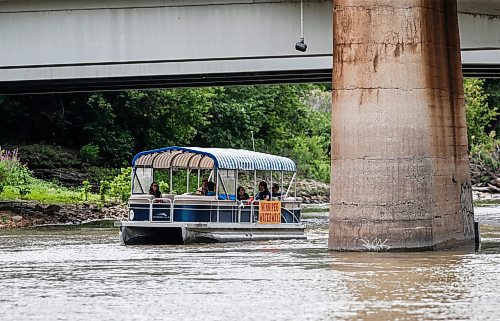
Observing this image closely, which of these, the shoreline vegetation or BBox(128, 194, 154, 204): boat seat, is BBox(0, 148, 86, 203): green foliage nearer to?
the shoreline vegetation

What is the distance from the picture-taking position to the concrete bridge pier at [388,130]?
2673cm

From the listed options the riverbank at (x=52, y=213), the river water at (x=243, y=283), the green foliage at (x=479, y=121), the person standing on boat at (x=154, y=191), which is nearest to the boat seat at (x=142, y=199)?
the person standing on boat at (x=154, y=191)

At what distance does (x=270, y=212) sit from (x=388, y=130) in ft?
24.8

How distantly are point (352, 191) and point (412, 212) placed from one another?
4.34 ft

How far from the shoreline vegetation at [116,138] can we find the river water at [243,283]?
15.4 meters

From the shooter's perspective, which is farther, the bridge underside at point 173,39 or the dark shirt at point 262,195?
the dark shirt at point 262,195

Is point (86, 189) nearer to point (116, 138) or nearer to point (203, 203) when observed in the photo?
point (116, 138)

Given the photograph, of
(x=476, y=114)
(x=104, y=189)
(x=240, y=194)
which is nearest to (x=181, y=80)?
(x=240, y=194)

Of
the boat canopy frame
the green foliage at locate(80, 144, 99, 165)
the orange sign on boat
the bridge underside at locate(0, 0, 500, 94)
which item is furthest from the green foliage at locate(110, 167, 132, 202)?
the orange sign on boat

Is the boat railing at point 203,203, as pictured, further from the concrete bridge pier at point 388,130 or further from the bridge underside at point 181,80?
the concrete bridge pier at point 388,130

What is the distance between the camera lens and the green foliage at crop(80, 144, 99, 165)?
60.7 metres

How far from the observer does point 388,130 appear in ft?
87.7

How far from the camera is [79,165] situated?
59.2m

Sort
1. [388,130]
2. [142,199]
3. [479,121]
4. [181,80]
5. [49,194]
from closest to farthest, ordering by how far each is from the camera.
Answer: [388,130] < [142,199] < [181,80] < [49,194] < [479,121]
